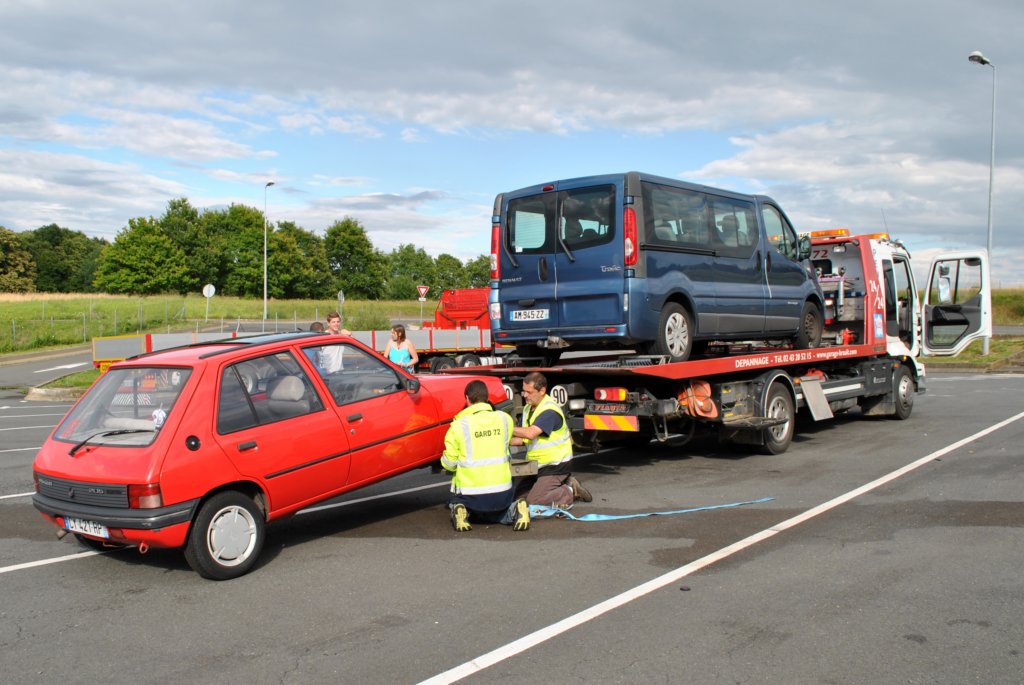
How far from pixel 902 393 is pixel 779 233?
4499mm

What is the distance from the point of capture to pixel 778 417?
10.8 m

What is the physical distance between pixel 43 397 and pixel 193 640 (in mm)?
20425

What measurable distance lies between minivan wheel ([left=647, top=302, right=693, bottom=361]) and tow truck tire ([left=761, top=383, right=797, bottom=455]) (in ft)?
5.35

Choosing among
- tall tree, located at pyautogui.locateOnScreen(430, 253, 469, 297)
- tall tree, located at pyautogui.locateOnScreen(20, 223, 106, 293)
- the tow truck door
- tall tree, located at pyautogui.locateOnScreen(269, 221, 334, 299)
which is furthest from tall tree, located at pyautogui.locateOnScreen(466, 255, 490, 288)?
the tow truck door

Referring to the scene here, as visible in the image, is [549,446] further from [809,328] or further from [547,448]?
[809,328]

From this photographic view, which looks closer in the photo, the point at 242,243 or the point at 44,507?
the point at 44,507

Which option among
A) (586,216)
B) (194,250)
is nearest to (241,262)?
(194,250)

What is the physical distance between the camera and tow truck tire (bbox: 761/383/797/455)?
10.6 meters

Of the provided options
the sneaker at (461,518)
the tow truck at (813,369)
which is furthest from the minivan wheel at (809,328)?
the sneaker at (461,518)

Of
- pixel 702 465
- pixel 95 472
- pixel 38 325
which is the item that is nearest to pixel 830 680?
pixel 95 472

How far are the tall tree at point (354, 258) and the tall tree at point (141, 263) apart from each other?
67.4 feet

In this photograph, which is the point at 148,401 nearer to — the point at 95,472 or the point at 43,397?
the point at 95,472

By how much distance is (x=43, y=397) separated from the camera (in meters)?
22.4

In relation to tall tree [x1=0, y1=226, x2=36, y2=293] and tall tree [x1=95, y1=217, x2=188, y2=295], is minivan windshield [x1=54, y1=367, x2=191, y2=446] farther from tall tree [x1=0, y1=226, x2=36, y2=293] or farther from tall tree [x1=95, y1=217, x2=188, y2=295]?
tall tree [x1=0, y1=226, x2=36, y2=293]
